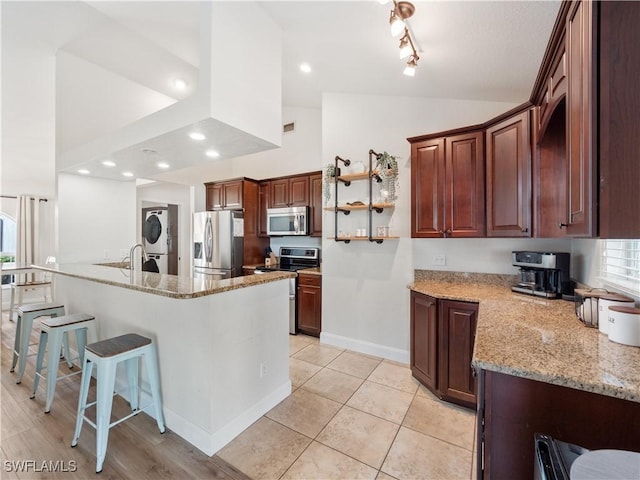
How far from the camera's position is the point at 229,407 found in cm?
190

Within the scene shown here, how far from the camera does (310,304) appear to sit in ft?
12.5

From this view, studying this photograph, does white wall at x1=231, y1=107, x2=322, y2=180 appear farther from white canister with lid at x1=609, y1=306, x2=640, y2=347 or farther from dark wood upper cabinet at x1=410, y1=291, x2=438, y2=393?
white canister with lid at x1=609, y1=306, x2=640, y2=347

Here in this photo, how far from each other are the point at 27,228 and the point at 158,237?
2.18 metres

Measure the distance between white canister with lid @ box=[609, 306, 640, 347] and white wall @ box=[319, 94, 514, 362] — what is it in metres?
1.51

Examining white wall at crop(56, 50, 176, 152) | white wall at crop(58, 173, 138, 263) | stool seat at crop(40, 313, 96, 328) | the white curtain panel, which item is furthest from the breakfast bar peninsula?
the white curtain panel

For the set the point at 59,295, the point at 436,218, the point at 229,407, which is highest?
the point at 436,218

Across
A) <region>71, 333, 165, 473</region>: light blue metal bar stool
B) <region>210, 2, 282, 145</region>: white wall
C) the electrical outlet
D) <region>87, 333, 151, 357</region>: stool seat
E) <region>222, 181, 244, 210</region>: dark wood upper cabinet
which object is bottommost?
<region>71, 333, 165, 473</region>: light blue metal bar stool

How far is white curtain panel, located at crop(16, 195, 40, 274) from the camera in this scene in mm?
5297

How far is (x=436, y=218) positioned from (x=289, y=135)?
3.01 meters

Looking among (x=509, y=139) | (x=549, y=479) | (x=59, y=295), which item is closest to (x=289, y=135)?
(x=509, y=139)

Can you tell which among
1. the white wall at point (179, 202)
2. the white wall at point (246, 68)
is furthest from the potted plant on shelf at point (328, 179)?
the white wall at point (179, 202)

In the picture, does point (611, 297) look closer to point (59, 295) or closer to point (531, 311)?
point (531, 311)

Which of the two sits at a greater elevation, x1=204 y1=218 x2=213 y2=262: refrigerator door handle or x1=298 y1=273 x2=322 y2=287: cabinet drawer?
x1=204 y1=218 x2=213 y2=262: refrigerator door handle

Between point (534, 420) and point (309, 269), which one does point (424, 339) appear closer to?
point (534, 420)
